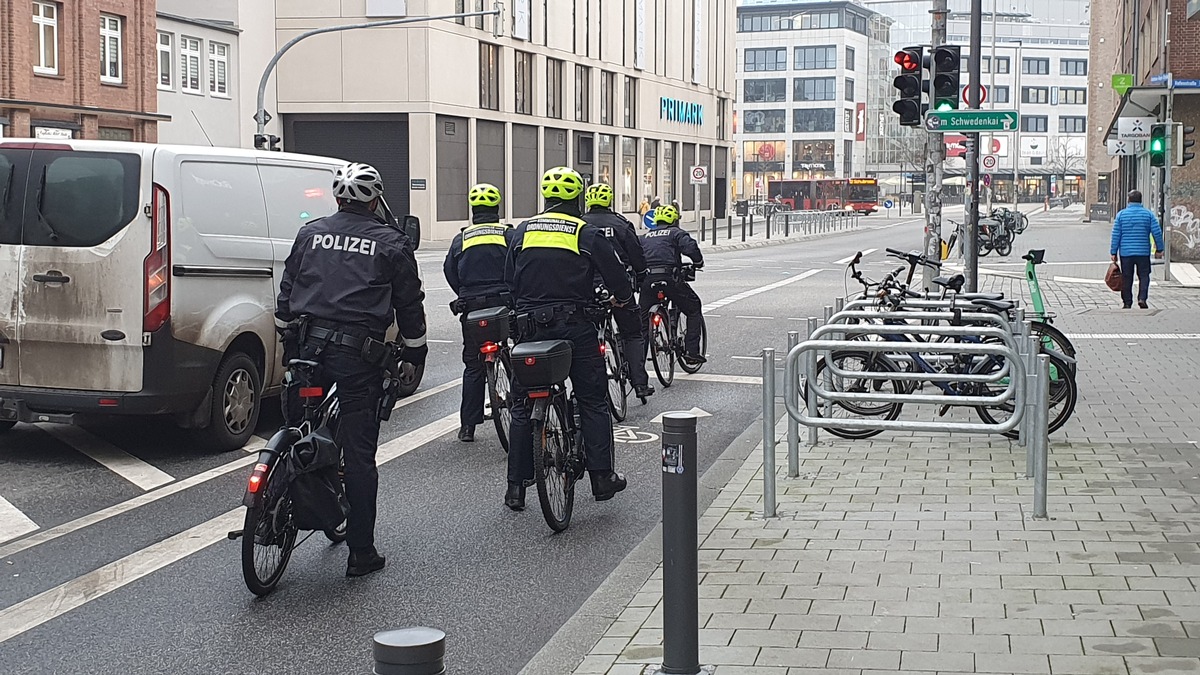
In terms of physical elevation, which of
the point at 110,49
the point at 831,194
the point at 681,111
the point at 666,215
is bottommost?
the point at 666,215

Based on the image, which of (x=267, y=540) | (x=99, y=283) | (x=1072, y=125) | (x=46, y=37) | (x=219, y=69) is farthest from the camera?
(x=1072, y=125)

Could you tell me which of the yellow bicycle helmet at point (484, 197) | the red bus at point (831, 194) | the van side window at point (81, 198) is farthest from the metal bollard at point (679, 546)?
the red bus at point (831, 194)

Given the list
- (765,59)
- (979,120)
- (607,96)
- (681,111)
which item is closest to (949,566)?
(979,120)

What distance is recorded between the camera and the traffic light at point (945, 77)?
52.6 ft

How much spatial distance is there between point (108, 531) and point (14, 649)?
1903mm

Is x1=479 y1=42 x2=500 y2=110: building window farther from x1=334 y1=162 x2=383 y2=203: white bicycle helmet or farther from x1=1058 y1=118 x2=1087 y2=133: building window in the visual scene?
x1=1058 y1=118 x2=1087 y2=133: building window

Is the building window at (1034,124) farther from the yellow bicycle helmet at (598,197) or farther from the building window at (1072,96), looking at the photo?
the yellow bicycle helmet at (598,197)

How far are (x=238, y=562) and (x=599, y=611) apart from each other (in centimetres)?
194

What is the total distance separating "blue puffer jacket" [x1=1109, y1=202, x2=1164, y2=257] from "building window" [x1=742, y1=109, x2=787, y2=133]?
10435cm

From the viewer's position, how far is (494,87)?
5288 cm

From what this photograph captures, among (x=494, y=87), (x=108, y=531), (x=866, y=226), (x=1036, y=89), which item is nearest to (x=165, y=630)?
(x=108, y=531)

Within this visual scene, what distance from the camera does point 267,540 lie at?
608 cm

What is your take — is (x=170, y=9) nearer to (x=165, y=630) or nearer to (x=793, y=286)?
(x=793, y=286)

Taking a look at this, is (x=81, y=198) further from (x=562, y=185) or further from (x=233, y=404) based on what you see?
(x=562, y=185)
